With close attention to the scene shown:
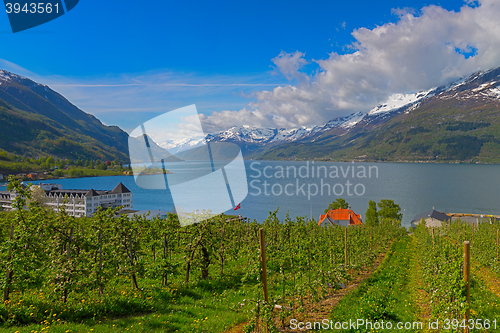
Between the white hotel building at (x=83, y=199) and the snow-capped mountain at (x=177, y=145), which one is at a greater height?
the snow-capped mountain at (x=177, y=145)

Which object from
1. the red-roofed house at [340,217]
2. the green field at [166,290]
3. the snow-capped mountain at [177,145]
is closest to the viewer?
the snow-capped mountain at [177,145]

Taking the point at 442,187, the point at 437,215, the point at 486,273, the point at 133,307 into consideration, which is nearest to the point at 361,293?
the point at 133,307

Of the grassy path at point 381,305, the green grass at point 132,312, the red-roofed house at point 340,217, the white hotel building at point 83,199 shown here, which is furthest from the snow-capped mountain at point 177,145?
the white hotel building at point 83,199

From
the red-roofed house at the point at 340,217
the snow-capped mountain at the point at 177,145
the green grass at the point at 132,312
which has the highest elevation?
the snow-capped mountain at the point at 177,145

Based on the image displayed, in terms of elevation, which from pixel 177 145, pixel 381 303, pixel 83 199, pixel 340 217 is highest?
pixel 177 145

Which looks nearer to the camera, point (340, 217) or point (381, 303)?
point (381, 303)

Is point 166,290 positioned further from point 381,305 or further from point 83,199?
point 83,199

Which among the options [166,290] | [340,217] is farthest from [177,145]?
[340,217]

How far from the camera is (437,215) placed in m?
59.8

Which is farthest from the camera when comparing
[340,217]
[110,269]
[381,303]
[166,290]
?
[340,217]

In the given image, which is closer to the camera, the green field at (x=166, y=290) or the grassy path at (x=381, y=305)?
the green field at (x=166, y=290)

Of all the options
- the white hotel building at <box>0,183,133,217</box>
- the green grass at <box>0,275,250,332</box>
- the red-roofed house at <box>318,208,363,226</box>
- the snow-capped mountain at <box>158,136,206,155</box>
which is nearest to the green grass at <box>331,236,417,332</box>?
the green grass at <box>0,275,250,332</box>

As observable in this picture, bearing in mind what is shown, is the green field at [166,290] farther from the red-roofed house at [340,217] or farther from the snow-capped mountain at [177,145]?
the red-roofed house at [340,217]

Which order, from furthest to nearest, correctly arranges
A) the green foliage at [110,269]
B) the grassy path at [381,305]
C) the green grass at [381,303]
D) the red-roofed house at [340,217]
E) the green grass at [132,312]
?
the red-roofed house at [340,217] → the green grass at [381,303] → the grassy path at [381,305] → the green foliage at [110,269] → the green grass at [132,312]
